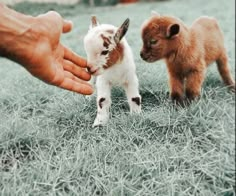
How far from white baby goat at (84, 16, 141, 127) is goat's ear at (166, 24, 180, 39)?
176 millimetres

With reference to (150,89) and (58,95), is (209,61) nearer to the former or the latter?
(150,89)

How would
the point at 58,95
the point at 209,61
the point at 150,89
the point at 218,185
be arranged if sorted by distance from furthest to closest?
the point at 58,95
the point at 150,89
the point at 209,61
the point at 218,185

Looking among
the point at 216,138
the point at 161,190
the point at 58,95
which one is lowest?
the point at 58,95

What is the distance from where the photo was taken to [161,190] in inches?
66.0

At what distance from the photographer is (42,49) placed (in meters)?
1.87

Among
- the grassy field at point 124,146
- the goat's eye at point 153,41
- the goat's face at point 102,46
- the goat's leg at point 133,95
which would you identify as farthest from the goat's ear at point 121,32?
the grassy field at point 124,146


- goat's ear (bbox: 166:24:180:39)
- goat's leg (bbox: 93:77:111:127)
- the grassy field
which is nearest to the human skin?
goat's leg (bbox: 93:77:111:127)

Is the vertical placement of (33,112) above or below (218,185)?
below

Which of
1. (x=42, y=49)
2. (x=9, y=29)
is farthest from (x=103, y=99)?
(x=9, y=29)

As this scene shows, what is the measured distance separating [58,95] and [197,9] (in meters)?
4.31

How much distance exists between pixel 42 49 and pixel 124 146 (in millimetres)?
513

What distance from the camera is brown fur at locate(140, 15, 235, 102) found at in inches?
78.7

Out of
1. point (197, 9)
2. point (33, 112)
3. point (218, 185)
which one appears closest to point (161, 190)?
point (218, 185)

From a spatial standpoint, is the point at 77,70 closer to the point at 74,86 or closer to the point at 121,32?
the point at 74,86
